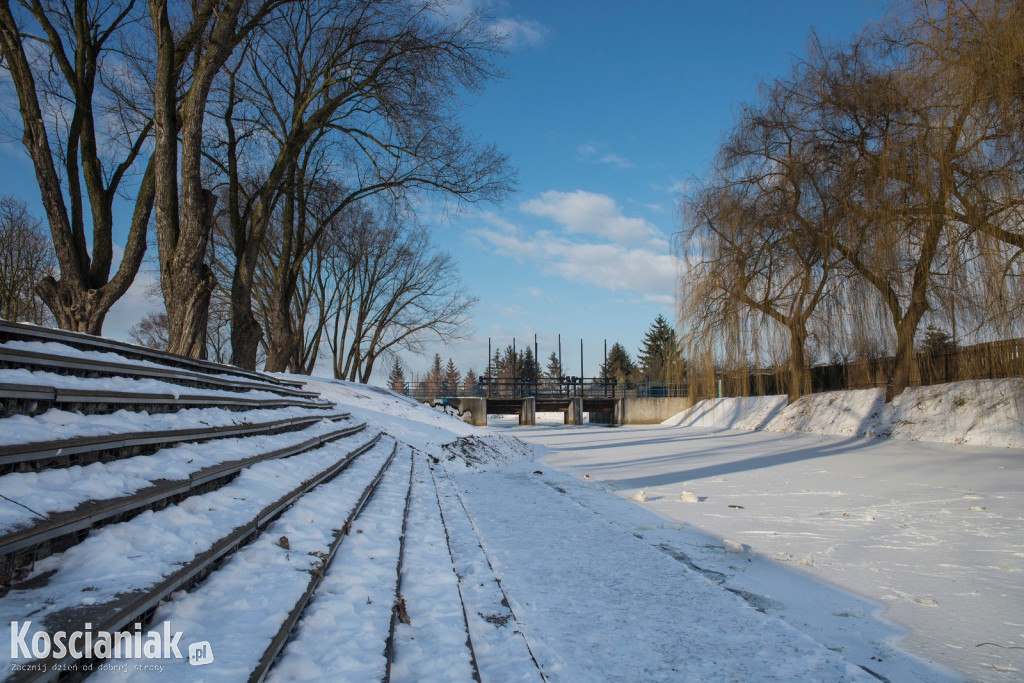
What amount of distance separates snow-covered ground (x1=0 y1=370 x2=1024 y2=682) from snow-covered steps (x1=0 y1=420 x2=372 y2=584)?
3 cm

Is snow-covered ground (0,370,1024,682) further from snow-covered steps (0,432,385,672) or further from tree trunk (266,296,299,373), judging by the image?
tree trunk (266,296,299,373)

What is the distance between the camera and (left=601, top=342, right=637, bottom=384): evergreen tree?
277 feet

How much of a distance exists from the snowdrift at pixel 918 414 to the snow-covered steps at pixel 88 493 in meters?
12.7

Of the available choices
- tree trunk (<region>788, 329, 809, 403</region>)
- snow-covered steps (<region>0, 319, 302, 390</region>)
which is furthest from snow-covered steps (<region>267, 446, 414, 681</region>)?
tree trunk (<region>788, 329, 809, 403</region>)

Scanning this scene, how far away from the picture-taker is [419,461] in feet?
33.7

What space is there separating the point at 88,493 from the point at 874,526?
6.28 m

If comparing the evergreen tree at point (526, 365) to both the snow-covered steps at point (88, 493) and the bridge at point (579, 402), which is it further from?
the snow-covered steps at point (88, 493)

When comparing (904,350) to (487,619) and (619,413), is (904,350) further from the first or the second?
(619,413)

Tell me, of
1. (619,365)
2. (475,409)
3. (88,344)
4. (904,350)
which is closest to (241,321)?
(88,344)

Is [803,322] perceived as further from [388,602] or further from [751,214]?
[388,602]

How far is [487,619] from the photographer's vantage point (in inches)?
127

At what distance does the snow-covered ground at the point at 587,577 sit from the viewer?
242 cm

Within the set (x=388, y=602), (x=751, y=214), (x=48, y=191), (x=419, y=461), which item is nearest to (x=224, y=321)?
(x=48, y=191)

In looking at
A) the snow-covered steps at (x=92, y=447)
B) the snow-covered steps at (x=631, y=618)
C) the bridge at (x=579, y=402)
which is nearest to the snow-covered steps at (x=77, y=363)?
the snow-covered steps at (x=92, y=447)
